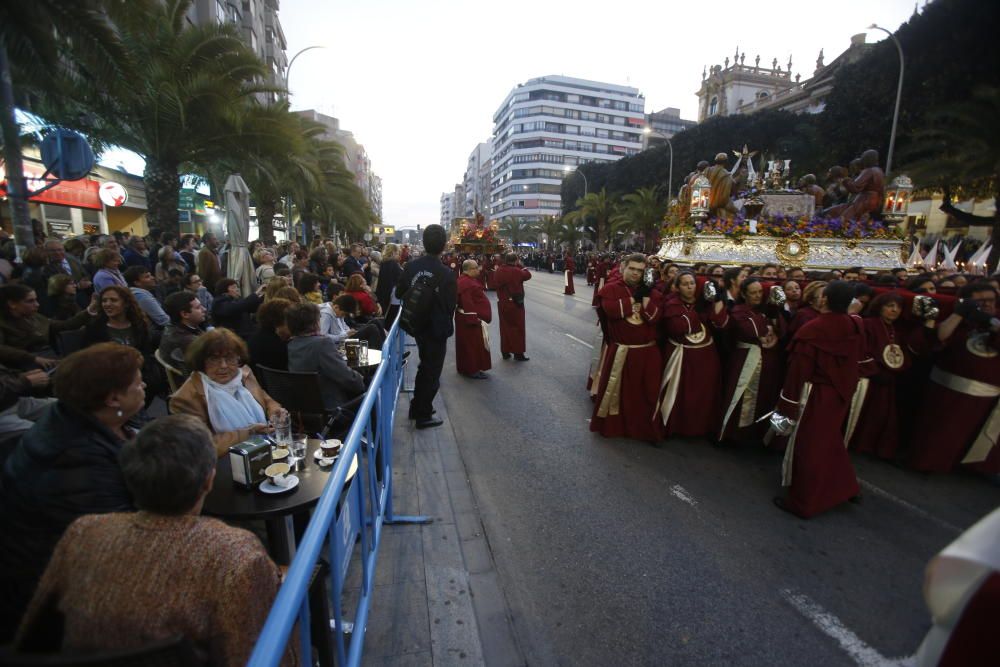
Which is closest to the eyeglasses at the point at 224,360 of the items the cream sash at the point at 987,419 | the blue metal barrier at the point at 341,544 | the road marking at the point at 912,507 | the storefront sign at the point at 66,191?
the blue metal barrier at the point at 341,544

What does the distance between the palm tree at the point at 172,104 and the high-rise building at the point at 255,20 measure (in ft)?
36.6

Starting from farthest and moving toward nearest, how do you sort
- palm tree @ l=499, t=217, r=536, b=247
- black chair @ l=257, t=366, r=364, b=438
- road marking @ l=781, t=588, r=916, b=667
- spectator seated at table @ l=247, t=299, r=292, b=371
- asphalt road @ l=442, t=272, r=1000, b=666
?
palm tree @ l=499, t=217, r=536, b=247 < spectator seated at table @ l=247, t=299, r=292, b=371 < black chair @ l=257, t=366, r=364, b=438 < asphalt road @ l=442, t=272, r=1000, b=666 < road marking @ l=781, t=588, r=916, b=667

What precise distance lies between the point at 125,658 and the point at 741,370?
538 centimetres

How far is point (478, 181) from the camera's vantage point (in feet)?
439

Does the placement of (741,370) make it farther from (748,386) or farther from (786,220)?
(786,220)

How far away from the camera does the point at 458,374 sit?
820 centimetres

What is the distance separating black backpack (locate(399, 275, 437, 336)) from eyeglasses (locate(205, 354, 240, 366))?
2262 mm

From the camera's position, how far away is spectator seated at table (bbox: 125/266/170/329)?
17.7 ft

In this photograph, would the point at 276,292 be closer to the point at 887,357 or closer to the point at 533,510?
the point at 533,510

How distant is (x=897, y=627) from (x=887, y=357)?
2996 mm

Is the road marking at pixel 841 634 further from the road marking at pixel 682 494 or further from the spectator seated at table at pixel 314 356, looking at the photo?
the spectator seated at table at pixel 314 356

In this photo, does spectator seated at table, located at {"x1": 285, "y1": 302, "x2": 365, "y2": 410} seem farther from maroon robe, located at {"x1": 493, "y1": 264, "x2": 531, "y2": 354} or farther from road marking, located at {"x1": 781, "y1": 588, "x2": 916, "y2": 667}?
maroon robe, located at {"x1": 493, "y1": 264, "x2": 531, "y2": 354}

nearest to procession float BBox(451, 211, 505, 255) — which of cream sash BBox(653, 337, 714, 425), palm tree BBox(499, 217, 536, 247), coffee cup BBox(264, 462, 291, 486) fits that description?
cream sash BBox(653, 337, 714, 425)

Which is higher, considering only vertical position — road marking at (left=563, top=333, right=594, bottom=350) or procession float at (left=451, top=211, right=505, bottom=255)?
procession float at (left=451, top=211, right=505, bottom=255)
